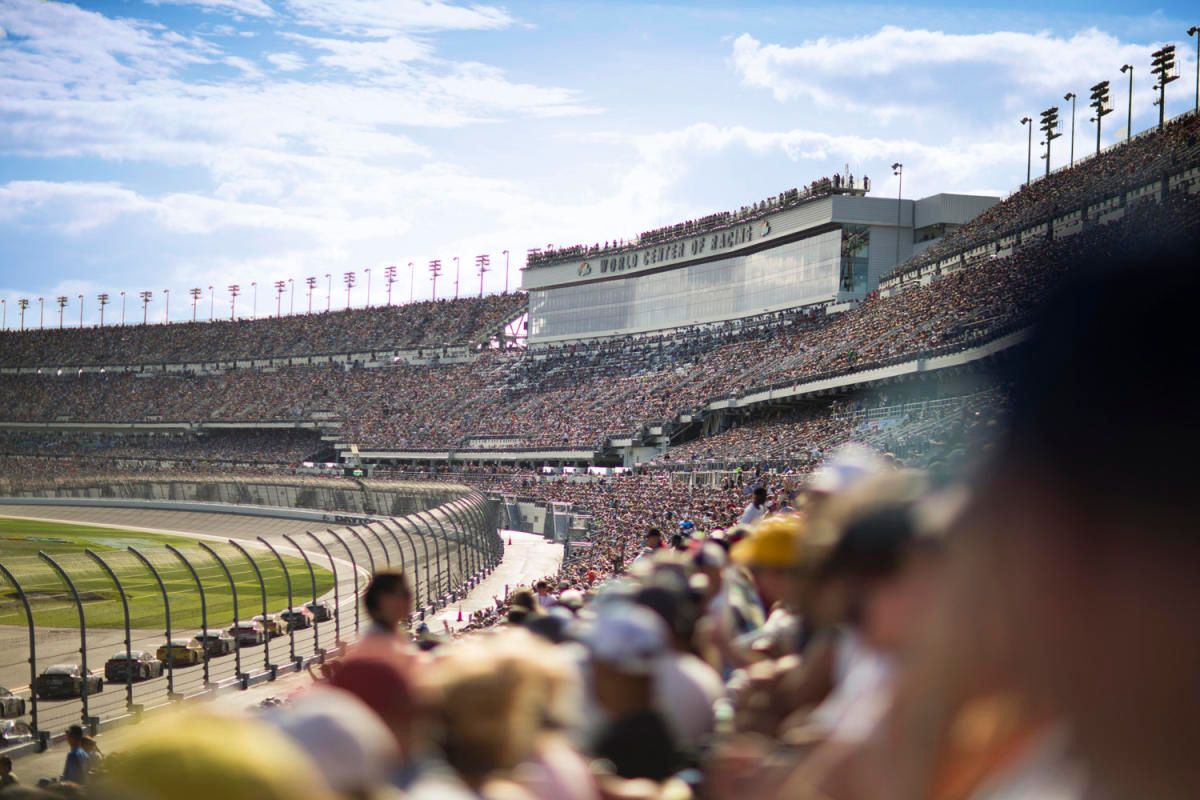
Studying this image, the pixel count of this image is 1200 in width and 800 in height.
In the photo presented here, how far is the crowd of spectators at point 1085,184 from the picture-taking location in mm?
33000

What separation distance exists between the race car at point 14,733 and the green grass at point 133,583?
4.01 metres

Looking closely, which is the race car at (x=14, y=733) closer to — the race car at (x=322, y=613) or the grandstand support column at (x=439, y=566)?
the race car at (x=322, y=613)

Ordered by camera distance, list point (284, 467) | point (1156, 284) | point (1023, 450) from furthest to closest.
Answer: point (284, 467) < point (1156, 284) < point (1023, 450)

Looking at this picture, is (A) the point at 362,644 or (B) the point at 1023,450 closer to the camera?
(B) the point at 1023,450

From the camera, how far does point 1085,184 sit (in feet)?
132

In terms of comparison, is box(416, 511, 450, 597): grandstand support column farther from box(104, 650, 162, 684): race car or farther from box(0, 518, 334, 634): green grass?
box(104, 650, 162, 684): race car

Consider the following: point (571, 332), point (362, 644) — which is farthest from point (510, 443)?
point (362, 644)

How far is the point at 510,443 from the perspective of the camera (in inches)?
2665

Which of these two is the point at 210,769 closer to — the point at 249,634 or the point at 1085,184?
the point at 249,634

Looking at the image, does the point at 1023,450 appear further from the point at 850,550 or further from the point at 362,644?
the point at 362,644

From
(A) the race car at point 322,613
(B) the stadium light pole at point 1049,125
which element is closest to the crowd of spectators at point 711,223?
(B) the stadium light pole at point 1049,125

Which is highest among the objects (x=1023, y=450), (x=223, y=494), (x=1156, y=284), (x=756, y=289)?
(x=756, y=289)

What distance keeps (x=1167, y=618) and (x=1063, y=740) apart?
0.20 metres

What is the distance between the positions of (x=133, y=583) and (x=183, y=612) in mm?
4087
